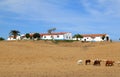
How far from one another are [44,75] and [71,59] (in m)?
13.6

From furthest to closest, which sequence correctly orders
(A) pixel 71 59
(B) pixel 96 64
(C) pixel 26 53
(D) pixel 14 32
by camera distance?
(D) pixel 14 32, (C) pixel 26 53, (A) pixel 71 59, (B) pixel 96 64

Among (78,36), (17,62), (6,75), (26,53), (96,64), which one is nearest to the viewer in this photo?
(6,75)

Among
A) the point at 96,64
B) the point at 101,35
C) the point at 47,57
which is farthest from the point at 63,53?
the point at 101,35

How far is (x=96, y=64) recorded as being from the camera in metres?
29.4

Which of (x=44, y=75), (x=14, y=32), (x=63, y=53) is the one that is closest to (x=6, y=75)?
(x=44, y=75)

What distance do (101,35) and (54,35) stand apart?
14247 millimetres

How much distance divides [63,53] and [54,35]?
61.8 metres

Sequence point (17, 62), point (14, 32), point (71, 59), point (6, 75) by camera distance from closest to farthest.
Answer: point (6, 75) → point (17, 62) → point (71, 59) → point (14, 32)

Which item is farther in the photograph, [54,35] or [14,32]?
[54,35]

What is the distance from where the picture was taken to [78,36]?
3588 inches

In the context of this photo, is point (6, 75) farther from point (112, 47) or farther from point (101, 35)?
point (101, 35)

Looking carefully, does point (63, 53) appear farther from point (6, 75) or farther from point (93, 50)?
point (6, 75)

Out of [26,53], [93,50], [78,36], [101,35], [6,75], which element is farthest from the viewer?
[101,35]

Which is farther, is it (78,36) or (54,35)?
(54,35)
